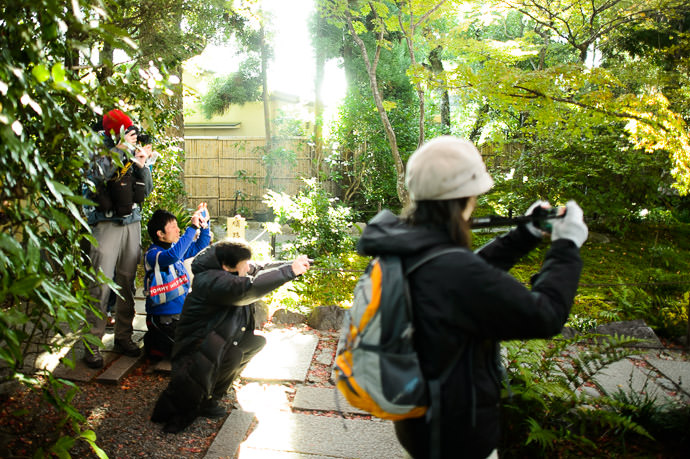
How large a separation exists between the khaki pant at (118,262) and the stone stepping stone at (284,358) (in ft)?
3.70

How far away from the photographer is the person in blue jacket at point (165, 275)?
372 centimetres

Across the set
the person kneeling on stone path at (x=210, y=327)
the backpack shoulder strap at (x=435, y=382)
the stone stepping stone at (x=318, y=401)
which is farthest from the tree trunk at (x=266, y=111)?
the backpack shoulder strap at (x=435, y=382)

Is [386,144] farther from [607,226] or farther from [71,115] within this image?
[71,115]

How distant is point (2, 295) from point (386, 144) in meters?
10.1

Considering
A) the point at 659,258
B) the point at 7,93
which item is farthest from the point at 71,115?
the point at 659,258

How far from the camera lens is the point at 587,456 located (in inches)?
106

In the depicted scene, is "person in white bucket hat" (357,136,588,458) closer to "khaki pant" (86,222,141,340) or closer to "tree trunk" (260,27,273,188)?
"khaki pant" (86,222,141,340)

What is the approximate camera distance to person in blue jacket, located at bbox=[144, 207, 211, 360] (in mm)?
3717

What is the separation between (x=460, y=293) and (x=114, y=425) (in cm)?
273

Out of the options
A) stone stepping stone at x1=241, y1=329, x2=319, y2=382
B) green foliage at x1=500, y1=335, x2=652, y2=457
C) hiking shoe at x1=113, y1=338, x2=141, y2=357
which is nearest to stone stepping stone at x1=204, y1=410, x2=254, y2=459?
stone stepping stone at x1=241, y1=329, x2=319, y2=382

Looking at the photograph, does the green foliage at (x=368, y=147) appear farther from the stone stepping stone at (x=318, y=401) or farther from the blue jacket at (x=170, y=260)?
Result: the stone stepping stone at (x=318, y=401)

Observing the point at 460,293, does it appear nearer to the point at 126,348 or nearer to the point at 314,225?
the point at 126,348

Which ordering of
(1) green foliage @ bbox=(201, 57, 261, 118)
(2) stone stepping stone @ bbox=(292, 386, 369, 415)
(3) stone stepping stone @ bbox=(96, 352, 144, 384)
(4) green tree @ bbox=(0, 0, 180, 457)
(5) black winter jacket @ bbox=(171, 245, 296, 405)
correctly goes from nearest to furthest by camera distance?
1. (4) green tree @ bbox=(0, 0, 180, 457)
2. (5) black winter jacket @ bbox=(171, 245, 296, 405)
3. (2) stone stepping stone @ bbox=(292, 386, 369, 415)
4. (3) stone stepping stone @ bbox=(96, 352, 144, 384)
5. (1) green foliage @ bbox=(201, 57, 261, 118)

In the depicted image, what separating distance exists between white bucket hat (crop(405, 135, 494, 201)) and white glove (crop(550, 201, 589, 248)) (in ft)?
0.96
